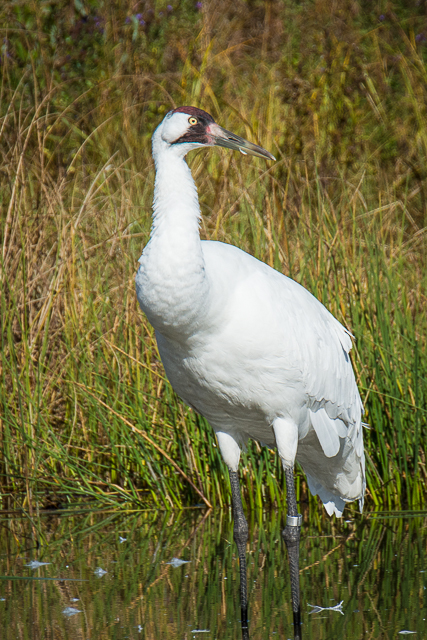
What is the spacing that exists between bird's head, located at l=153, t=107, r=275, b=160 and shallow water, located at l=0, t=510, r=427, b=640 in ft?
6.35

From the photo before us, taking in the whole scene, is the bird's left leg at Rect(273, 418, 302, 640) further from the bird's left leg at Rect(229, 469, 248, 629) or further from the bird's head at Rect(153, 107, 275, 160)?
the bird's head at Rect(153, 107, 275, 160)

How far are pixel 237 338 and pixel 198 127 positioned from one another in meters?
0.87

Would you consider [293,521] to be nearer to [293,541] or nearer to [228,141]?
[293,541]

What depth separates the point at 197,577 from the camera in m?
3.88

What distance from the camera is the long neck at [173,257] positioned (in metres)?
3.03

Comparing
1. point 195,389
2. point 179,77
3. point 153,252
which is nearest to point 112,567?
point 195,389

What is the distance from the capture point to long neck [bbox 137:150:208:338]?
303 cm

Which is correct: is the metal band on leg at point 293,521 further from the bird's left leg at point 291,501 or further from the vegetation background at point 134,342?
the vegetation background at point 134,342

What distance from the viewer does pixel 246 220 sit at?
17.8 feet

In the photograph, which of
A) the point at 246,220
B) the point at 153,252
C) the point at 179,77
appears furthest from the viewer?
the point at 179,77

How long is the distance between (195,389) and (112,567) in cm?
109

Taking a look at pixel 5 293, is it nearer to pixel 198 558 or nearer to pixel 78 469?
pixel 78 469

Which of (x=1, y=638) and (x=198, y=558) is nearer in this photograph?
(x=1, y=638)

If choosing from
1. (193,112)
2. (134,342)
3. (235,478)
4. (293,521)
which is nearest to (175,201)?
(193,112)
